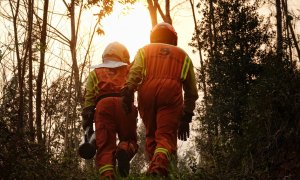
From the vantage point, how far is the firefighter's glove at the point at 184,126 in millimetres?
5285

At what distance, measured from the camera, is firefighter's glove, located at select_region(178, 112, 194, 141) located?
5.29 metres

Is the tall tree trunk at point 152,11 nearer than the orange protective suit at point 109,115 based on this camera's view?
No

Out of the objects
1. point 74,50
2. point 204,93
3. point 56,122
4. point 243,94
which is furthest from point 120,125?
point 56,122

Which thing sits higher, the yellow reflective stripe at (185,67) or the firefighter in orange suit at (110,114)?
the yellow reflective stripe at (185,67)

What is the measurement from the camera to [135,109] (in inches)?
225

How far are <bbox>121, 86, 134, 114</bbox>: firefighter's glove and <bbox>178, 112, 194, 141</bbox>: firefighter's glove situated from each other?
2.00 ft

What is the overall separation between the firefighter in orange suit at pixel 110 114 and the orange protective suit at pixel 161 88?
299 millimetres

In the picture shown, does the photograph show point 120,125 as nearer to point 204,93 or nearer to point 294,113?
point 294,113

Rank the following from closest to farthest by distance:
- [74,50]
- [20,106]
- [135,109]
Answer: [135,109]
[20,106]
[74,50]

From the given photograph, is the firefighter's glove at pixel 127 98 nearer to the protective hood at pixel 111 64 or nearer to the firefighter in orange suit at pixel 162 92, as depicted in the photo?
the firefighter in orange suit at pixel 162 92

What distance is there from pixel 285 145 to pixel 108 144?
77.3 inches

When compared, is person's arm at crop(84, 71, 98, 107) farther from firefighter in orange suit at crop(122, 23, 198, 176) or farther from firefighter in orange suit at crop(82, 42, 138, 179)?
firefighter in orange suit at crop(122, 23, 198, 176)

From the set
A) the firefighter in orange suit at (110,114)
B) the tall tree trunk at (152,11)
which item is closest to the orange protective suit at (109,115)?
the firefighter in orange suit at (110,114)

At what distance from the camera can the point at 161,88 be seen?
4.97 m
